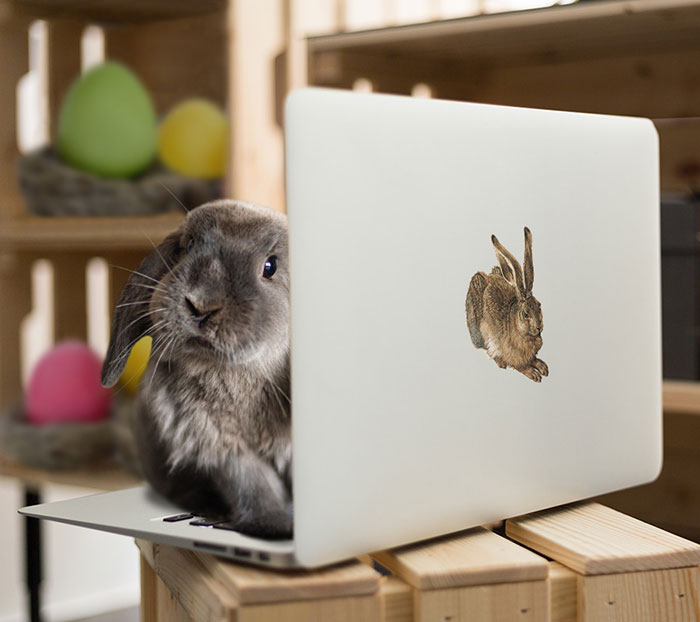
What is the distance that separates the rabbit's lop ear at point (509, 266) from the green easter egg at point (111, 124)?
2.85 feet

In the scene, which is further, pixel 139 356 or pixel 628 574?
pixel 139 356

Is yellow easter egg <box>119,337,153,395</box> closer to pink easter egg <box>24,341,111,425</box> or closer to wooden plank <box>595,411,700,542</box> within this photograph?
pink easter egg <box>24,341,111,425</box>

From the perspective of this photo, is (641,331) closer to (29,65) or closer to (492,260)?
(492,260)

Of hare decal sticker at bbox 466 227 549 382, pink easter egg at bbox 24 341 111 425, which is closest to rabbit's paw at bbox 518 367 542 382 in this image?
hare decal sticker at bbox 466 227 549 382

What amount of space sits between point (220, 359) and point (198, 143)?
818 millimetres

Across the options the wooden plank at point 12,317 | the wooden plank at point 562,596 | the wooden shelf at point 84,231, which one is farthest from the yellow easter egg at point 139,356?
the wooden plank at point 12,317

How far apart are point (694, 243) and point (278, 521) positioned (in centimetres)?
81

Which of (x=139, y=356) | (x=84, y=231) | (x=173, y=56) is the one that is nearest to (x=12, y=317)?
(x=84, y=231)

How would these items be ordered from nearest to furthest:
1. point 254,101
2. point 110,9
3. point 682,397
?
1. point 682,397
2. point 254,101
3. point 110,9

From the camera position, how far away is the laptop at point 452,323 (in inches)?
17.5

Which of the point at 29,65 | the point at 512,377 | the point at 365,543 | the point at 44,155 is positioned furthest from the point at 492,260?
the point at 29,65

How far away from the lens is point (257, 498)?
A: 48cm

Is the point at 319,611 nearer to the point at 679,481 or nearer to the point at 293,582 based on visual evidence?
the point at 293,582

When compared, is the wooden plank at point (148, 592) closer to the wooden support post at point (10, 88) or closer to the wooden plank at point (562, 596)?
the wooden plank at point (562, 596)
